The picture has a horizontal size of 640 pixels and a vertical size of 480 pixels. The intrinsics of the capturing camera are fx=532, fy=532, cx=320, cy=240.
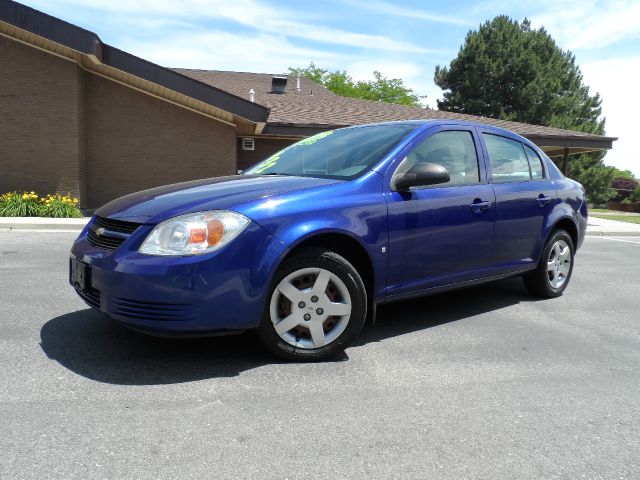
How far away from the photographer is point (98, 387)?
112 inches

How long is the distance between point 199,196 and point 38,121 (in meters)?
12.9

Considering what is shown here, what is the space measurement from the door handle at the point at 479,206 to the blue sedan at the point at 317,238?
1cm

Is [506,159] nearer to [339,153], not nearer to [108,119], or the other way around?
[339,153]

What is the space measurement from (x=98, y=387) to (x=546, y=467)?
2238mm

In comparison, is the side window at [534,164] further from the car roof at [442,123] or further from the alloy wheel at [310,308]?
the alloy wheel at [310,308]

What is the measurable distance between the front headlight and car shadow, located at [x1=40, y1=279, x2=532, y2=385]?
726 mm

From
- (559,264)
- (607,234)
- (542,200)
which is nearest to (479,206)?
(542,200)

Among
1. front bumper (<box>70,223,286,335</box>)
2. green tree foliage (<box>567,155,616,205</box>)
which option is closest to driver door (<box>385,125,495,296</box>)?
front bumper (<box>70,223,286,335</box>)

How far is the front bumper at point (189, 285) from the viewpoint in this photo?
113 inches

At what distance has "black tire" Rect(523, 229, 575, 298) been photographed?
5.09m

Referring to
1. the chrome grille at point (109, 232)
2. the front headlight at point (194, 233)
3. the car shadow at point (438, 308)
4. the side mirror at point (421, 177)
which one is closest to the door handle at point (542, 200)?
the car shadow at point (438, 308)

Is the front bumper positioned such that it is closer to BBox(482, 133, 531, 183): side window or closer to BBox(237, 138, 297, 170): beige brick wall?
BBox(482, 133, 531, 183): side window

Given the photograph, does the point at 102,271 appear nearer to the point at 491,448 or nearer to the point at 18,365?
the point at 18,365

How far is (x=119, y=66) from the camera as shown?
13781 millimetres
